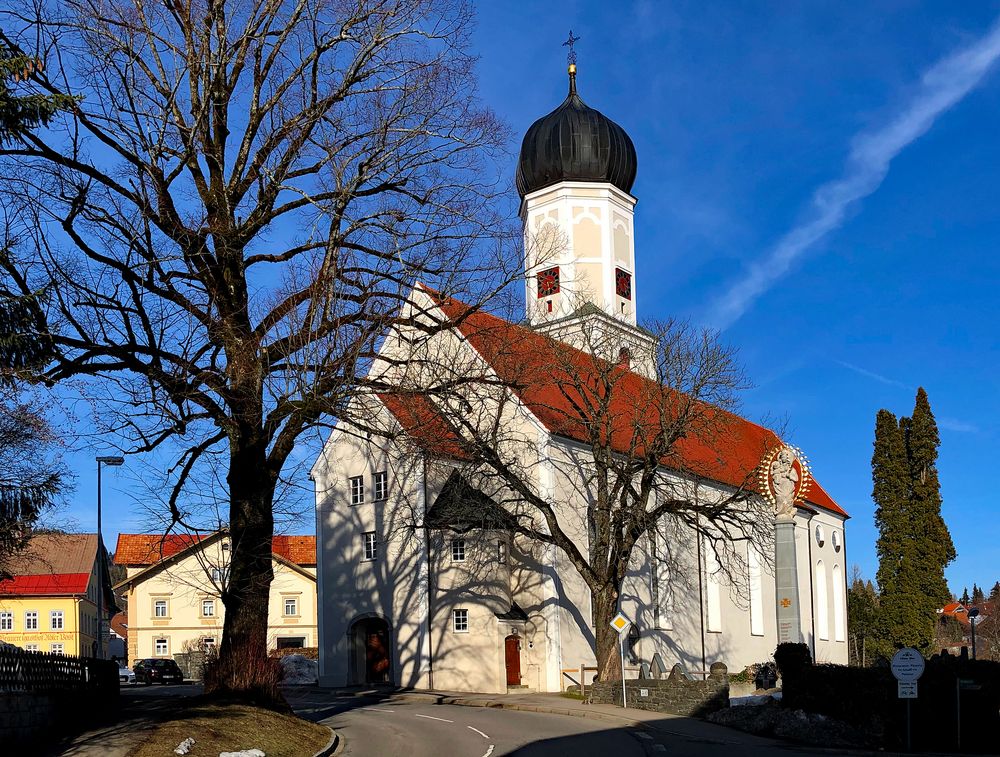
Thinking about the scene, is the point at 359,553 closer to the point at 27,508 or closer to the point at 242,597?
the point at 27,508

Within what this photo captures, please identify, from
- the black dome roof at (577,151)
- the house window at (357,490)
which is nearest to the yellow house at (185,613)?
the house window at (357,490)

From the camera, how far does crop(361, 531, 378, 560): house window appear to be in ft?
125

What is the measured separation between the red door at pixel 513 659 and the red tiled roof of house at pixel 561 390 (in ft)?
23.0

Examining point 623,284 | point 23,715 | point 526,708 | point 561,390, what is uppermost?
point 623,284

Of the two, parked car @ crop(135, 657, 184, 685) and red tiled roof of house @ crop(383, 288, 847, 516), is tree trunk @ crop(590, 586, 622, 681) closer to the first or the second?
red tiled roof of house @ crop(383, 288, 847, 516)

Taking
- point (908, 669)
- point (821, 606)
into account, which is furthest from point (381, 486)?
point (821, 606)

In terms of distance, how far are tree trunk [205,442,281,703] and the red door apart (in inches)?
608

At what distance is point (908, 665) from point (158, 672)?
121 feet

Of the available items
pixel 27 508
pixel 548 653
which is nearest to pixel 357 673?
pixel 548 653

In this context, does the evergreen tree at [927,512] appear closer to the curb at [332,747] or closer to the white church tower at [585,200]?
the white church tower at [585,200]

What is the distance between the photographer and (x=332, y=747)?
60.0 feet

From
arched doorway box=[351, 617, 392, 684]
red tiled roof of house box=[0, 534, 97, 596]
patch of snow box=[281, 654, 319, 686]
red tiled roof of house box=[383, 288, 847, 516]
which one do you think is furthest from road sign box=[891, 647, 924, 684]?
red tiled roof of house box=[0, 534, 97, 596]

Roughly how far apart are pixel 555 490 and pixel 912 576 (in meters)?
27.0

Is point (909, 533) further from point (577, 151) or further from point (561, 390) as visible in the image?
point (561, 390)
